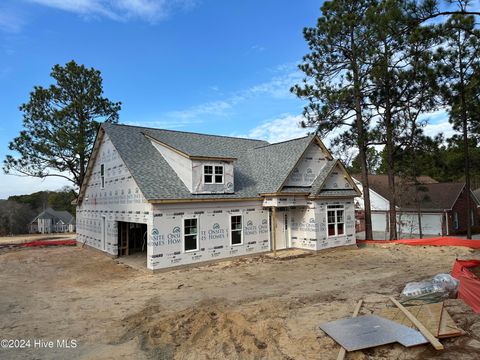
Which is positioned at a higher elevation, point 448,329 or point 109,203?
point 109,203

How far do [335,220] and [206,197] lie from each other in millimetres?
8426

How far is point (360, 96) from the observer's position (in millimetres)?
21797

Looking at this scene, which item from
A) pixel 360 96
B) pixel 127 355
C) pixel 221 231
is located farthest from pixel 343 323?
pixel 360 96

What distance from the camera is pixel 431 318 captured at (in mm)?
6551

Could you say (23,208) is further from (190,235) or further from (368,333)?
(368,333)

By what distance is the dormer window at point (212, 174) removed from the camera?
16503 mm

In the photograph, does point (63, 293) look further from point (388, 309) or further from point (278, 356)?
point (388, 309)

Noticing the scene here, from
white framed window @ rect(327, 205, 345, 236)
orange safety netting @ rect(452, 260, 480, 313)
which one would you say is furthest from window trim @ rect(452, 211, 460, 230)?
orange safety netting @ rect(452, 260, 480, 313)

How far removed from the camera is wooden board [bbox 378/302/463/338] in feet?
19.5

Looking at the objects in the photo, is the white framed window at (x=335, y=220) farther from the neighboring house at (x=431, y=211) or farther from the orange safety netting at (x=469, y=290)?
the neighboring house at (x=431, y=211)

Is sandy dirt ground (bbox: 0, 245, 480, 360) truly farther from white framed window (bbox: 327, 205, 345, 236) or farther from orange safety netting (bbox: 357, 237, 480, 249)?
white framed window (bbox: 327, 205, 345, 236)

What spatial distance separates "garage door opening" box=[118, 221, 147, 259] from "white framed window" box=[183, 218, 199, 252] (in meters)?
4.32

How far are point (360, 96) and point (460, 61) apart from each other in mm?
7255

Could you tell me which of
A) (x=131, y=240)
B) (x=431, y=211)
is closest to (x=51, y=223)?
(x=131, y=240)
